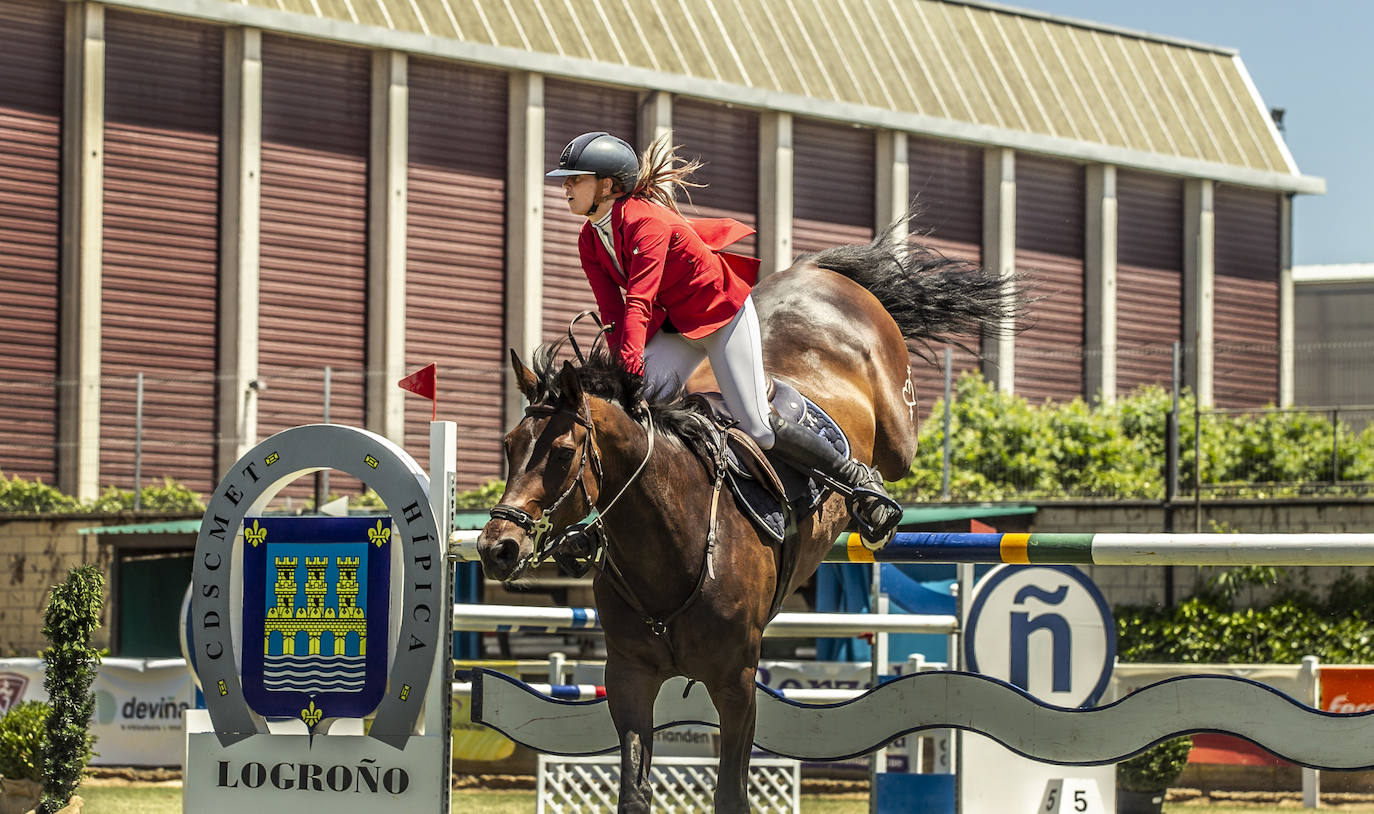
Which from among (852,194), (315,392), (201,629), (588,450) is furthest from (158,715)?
(852,194)

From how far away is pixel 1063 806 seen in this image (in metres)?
6.55

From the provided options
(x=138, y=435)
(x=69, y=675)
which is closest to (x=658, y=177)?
(x=69, y=675)

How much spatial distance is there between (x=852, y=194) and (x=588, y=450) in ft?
69.3

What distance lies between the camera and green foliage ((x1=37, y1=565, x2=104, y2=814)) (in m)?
7.08

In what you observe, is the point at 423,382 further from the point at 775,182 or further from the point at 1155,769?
the point at 775,182

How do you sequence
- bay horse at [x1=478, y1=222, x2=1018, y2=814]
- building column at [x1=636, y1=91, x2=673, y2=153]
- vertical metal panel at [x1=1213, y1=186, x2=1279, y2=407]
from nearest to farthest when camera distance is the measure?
bay horse at [x1=478, y1=222, x2=1018, y2=814]
building column at [x1=636, y1=91, x2=673, y2=153]
vertical metal panel at [x1=1213, y1=186, x2=1279, y2=407]

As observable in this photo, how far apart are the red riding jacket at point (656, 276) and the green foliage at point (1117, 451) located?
418 inches

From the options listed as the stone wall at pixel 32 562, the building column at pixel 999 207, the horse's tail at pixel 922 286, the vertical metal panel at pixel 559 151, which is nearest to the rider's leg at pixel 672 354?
the horse's tail at pixel 922 286

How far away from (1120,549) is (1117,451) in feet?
44.3

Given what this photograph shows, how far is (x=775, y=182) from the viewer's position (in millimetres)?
23906

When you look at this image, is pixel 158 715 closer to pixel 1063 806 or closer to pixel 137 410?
pixel 137 410

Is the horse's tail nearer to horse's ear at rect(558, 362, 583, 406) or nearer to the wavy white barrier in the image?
the wavy white barrier

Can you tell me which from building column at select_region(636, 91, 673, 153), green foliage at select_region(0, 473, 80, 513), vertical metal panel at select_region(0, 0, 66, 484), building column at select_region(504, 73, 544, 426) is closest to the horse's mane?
green foliage at select_region(0, 473, 80, 513)

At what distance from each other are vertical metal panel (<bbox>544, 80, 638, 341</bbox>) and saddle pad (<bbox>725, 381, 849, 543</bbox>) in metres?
17.7
